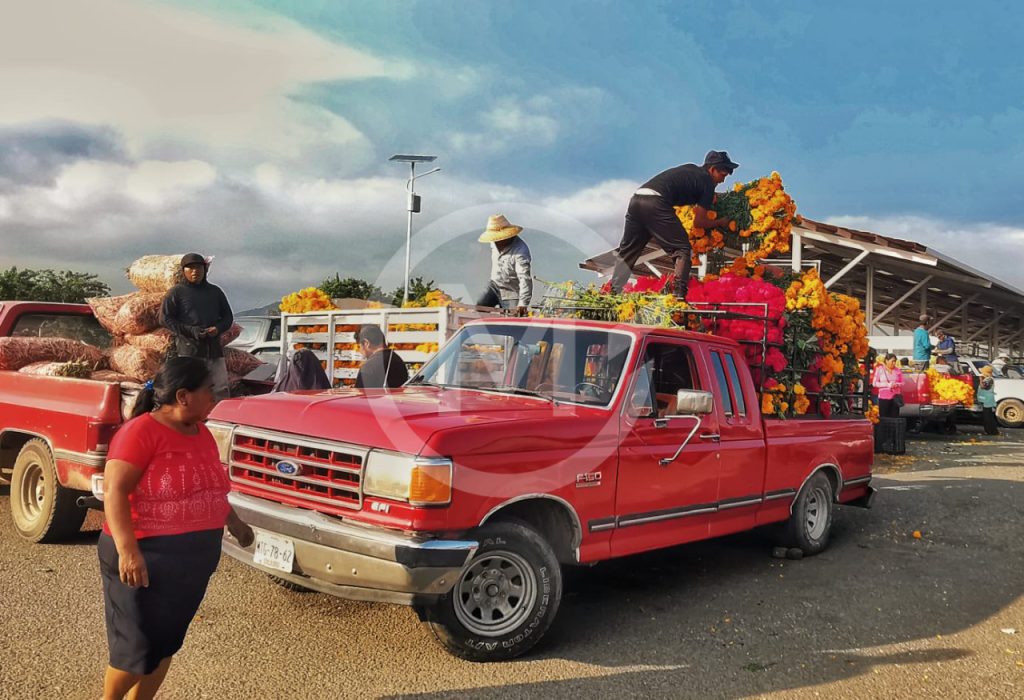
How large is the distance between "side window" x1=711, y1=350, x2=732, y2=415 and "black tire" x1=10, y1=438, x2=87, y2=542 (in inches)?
191

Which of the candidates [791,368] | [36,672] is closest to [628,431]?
[791,368]

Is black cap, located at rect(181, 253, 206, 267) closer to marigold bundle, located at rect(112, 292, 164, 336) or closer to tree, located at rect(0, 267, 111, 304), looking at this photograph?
marigold bundle, located at rect(112, 292, 164, 336)

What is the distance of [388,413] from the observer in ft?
13.9

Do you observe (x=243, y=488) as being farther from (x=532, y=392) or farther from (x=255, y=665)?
(x=532, y=392)

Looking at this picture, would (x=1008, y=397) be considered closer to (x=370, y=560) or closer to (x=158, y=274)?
(x=158, y=274)

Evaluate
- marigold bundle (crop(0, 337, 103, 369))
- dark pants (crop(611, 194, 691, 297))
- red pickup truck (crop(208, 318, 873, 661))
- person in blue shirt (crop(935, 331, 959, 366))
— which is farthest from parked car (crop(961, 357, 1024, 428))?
marigold bundle (crop(0, 337, 103, 369))

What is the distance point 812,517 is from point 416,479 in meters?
4.63

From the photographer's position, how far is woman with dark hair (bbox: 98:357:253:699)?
9.41 ft

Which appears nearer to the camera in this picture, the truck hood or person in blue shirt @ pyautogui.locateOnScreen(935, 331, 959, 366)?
the truck hood

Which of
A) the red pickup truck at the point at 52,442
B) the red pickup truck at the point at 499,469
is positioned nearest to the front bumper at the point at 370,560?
the red pickup truck at the point at 499,469

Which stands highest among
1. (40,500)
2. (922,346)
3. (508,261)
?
(508,261)

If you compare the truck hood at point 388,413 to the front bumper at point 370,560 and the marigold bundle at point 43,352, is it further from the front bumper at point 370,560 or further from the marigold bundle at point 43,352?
the marigold bundle at point 43,352

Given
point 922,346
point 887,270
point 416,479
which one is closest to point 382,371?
→ point 416,479

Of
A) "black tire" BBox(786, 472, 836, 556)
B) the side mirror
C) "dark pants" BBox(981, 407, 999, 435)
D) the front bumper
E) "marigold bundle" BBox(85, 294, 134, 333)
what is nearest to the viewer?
the front bumper
